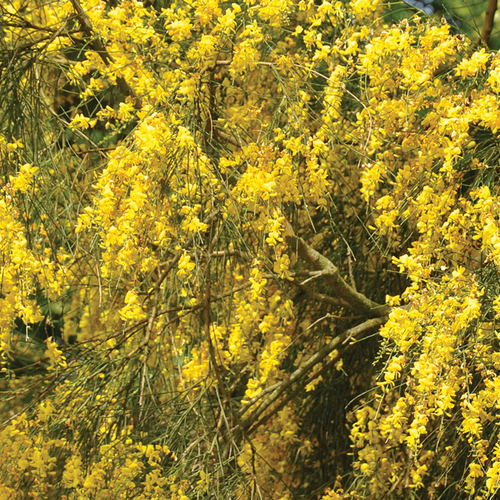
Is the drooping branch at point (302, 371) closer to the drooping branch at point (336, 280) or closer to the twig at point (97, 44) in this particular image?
the drooping branch at point (336, 280)

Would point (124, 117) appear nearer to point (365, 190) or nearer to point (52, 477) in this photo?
point (365, 190)

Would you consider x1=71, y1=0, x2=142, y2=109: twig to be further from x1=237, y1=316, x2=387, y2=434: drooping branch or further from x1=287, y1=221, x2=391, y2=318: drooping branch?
x1=237, y1=316, x2=387, y2=434: drooping branch

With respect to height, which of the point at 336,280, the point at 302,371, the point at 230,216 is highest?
the point at 230,216

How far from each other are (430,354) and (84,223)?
838 millimetres

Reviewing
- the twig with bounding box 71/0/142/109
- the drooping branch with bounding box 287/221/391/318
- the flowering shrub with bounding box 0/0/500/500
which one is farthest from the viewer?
the drooping branch with bounding box 287/221/391/318

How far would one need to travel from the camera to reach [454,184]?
2002 millimetres

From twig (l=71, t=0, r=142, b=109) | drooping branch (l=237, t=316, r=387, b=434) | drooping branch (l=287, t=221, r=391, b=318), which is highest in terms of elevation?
twig (l=71, t=0, r=142, b=109)

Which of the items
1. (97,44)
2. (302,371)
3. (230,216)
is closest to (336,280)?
(302,371)

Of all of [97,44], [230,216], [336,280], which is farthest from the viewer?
[336,280]

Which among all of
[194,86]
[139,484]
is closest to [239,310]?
[139,484]

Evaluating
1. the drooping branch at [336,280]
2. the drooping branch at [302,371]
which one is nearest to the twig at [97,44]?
the drooping branch at [336,280]

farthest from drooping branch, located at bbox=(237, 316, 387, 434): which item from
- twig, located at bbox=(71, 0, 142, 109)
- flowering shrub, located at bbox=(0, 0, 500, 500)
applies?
twig, located at bbox=(71, 0, 142, 109)

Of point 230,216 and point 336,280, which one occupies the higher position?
point 230,216

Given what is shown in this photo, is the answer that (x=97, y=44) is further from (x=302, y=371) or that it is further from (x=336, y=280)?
(x=302, y=371)
